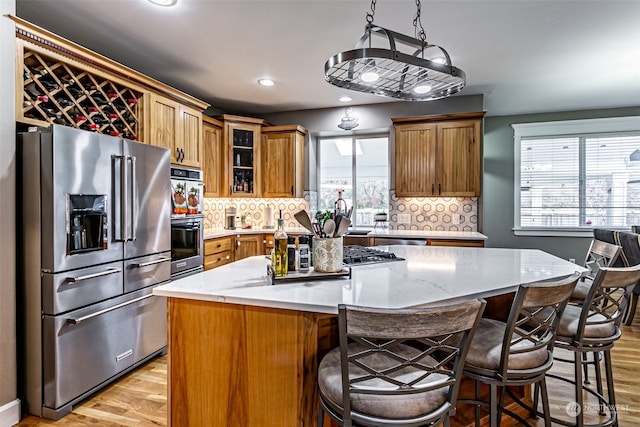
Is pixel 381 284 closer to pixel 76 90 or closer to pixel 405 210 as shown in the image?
pixel 76 90

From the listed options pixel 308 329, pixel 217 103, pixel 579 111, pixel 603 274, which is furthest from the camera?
pixel 579 111

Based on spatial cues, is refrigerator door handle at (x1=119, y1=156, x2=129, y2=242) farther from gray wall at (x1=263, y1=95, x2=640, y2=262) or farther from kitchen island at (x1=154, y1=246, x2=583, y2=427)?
gray wall at (x1=263, y1=95, x2=640, y2=262)

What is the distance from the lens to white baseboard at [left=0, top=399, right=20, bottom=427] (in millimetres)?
2014

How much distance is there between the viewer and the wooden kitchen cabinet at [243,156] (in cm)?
475

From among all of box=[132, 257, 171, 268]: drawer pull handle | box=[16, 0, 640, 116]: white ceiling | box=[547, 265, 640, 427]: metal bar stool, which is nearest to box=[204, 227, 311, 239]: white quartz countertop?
box=[132, 257, 171, 268]: drawer pull handle

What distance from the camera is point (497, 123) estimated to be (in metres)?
5.62

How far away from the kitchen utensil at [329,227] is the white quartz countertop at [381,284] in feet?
0.77

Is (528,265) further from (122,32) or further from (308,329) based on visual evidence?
(122,32)

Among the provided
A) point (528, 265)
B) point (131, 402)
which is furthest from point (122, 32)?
point (528, 265)

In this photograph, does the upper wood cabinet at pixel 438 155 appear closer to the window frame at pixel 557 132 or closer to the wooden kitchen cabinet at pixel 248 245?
the window frame at pixel 557 132

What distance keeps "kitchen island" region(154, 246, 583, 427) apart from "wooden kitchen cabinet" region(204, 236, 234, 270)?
2.27 metres

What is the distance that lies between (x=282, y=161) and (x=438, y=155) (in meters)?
2.07

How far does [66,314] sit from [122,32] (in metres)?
2.13

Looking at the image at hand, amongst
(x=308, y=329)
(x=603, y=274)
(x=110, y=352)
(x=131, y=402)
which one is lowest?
(x=131, y=402)
